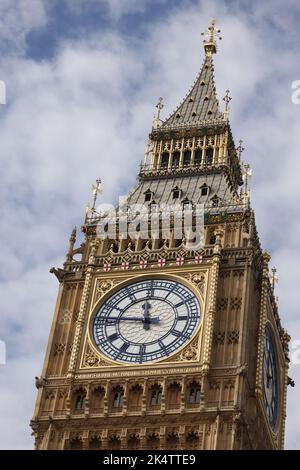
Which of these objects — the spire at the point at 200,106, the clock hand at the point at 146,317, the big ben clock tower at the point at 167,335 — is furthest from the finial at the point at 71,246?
the spire at the point at 200,106

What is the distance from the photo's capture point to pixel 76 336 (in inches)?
2440

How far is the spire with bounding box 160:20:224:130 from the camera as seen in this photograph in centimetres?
7500

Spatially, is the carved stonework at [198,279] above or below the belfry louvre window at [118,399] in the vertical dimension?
above

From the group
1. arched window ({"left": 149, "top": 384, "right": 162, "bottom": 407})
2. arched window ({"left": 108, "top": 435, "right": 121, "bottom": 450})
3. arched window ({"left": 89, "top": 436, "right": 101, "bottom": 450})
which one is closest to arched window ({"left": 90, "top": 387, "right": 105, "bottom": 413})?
arched window ({"left": 89, "top": 436, "right": 101, "bottom": 450})

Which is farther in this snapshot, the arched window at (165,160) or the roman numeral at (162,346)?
the arched window at (165,160)

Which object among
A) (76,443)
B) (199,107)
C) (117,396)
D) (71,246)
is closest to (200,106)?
(199,107)

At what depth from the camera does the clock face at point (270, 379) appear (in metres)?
62.6

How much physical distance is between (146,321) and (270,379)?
6.02 metres

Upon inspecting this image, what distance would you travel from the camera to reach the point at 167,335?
61312mm

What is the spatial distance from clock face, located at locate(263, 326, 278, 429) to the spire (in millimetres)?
14598

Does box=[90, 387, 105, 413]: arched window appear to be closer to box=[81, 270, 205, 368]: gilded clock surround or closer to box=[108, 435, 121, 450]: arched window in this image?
box=[81, 270, 205, 368]: gilded clock surround

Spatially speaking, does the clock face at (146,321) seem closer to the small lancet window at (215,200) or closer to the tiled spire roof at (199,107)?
the small lancet window at (215,200)

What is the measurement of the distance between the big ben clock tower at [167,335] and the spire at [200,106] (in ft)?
17.3

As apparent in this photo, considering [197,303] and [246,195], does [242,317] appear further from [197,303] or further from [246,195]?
[246,195]
